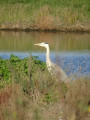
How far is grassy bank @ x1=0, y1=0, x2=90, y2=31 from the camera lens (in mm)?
25719

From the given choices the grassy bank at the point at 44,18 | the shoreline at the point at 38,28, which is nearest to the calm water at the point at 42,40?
the shoreline at the point at 38,28

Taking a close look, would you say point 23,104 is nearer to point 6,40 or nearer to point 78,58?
point 78,58

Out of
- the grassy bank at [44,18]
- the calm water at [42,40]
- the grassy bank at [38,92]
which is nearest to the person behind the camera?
the grassy bank at [38,92]

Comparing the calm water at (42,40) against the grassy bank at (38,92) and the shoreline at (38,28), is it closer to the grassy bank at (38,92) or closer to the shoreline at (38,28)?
the shoreline at (38,28)

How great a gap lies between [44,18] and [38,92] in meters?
17.4

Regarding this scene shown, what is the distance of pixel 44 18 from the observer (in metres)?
25.5

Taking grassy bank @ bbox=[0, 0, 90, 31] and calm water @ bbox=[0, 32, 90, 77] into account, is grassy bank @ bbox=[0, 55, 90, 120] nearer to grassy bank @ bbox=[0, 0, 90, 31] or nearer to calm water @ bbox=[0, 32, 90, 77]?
calm water @ bbox=[0, 32, 90, 77]

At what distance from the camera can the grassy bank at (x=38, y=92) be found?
661 cm

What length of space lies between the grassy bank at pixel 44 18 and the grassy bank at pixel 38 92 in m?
15.2

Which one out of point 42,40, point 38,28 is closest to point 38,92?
point 42,40

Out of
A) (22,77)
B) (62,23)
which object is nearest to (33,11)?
(62,23)

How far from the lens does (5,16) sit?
2722cm

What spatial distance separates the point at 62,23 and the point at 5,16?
141 inches

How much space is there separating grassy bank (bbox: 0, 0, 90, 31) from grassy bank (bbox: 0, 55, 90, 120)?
600 inches
